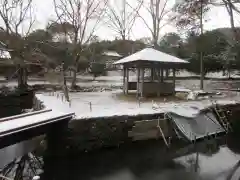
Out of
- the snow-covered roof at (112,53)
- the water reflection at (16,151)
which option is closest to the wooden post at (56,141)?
the water reflection at (16,151)

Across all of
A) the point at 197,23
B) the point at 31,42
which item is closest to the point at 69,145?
the point at 197,23

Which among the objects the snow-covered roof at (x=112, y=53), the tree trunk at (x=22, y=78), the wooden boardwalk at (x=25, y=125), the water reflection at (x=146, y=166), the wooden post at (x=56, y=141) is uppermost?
the snow-covered roof at (x=112, y=53)

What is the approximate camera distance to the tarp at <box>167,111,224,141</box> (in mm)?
10781

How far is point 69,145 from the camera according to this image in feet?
31.5

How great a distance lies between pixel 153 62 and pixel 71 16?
13.1m

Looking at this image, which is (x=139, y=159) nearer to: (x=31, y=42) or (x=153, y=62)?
(x=153, y=62)

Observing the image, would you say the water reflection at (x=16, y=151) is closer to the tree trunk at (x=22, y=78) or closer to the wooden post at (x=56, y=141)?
the wooden post at (x=56, y=141)

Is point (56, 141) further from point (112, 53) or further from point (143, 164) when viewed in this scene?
point (112, 53)

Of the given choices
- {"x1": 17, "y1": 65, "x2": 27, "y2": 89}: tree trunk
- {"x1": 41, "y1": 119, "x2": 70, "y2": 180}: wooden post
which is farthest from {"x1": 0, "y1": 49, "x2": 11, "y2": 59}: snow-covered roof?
{"x1": 41, "y1": 119, "x2": 70, "y2": 180}: wooden post

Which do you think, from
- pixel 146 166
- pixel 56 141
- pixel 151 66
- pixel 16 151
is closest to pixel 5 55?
pixel 151 66

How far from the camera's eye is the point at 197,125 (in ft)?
37.0

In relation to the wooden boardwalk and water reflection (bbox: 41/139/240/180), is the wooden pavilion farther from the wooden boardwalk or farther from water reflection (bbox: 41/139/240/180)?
the wooden boardwalk

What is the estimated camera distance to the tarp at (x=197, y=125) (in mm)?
10781

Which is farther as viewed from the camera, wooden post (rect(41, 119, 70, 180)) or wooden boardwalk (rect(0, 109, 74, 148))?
wooden post (rect(41, 119, 70, 180))
